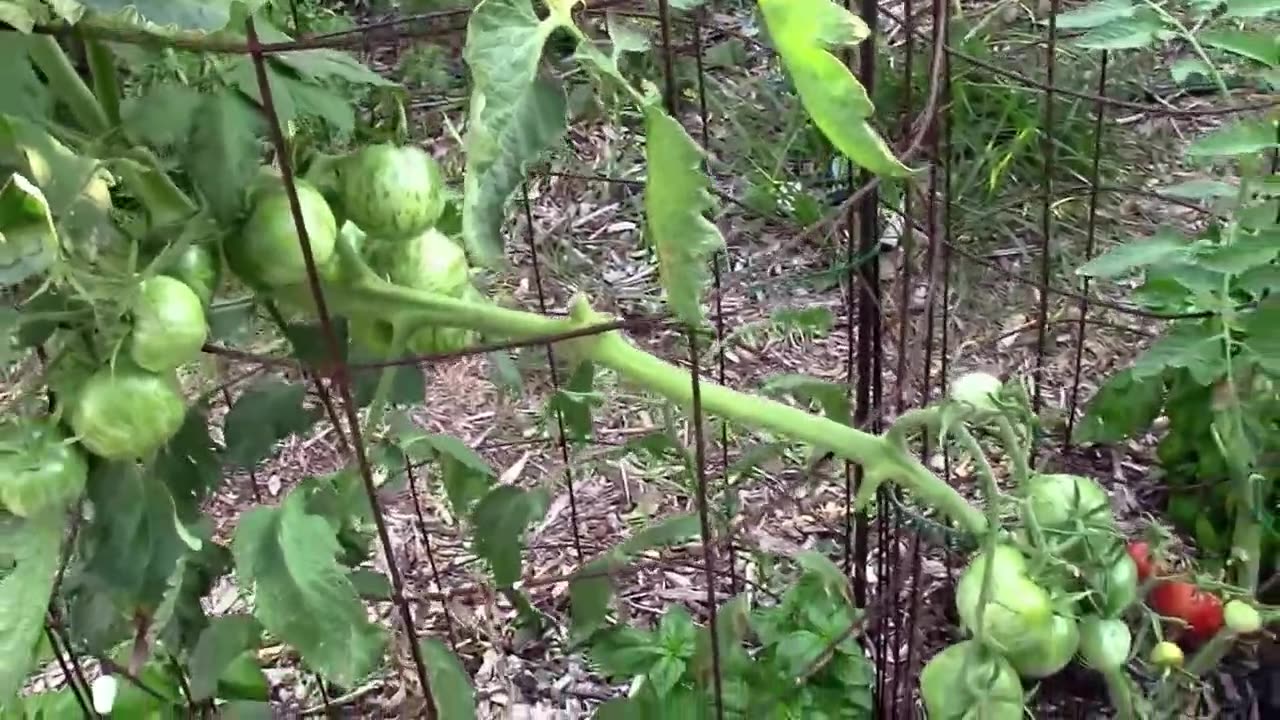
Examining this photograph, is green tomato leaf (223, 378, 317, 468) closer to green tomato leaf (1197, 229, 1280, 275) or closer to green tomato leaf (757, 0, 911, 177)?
green tomato leaf (757, 0, 911, 177)

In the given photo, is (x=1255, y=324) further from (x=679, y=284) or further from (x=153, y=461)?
(x=153, y=461)

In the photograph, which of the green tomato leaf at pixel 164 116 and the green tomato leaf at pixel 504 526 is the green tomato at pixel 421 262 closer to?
the green tomato leaf at pixel 164 116

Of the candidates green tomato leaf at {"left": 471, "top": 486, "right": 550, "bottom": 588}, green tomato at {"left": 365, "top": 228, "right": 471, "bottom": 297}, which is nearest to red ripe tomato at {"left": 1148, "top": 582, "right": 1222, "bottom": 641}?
green tomato leaf at {"left": 471, "top": 486, "right": 550, "bottom": 588}

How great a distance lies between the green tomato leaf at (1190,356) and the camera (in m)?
1.09

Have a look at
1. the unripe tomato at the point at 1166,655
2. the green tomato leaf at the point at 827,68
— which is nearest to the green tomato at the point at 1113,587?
the unripe tomato at the point at 1166,655

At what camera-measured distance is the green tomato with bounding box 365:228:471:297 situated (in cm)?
75

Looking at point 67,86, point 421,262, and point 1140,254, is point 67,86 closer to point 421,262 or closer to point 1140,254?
point 421,262

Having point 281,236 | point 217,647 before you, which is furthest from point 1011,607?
point 217,647

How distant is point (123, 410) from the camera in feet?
2.09

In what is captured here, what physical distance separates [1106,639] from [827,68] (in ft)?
1.49

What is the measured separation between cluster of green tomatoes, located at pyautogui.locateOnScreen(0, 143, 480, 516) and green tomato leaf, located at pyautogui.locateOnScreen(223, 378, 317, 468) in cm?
15

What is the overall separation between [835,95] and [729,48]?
1.83 meters

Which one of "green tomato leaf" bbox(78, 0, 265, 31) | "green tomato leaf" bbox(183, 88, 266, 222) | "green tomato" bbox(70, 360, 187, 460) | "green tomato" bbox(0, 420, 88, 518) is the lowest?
"green tomato" bbox(0, 420, 88, 518)

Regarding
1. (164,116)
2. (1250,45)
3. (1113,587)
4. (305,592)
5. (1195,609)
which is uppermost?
(164,116)
